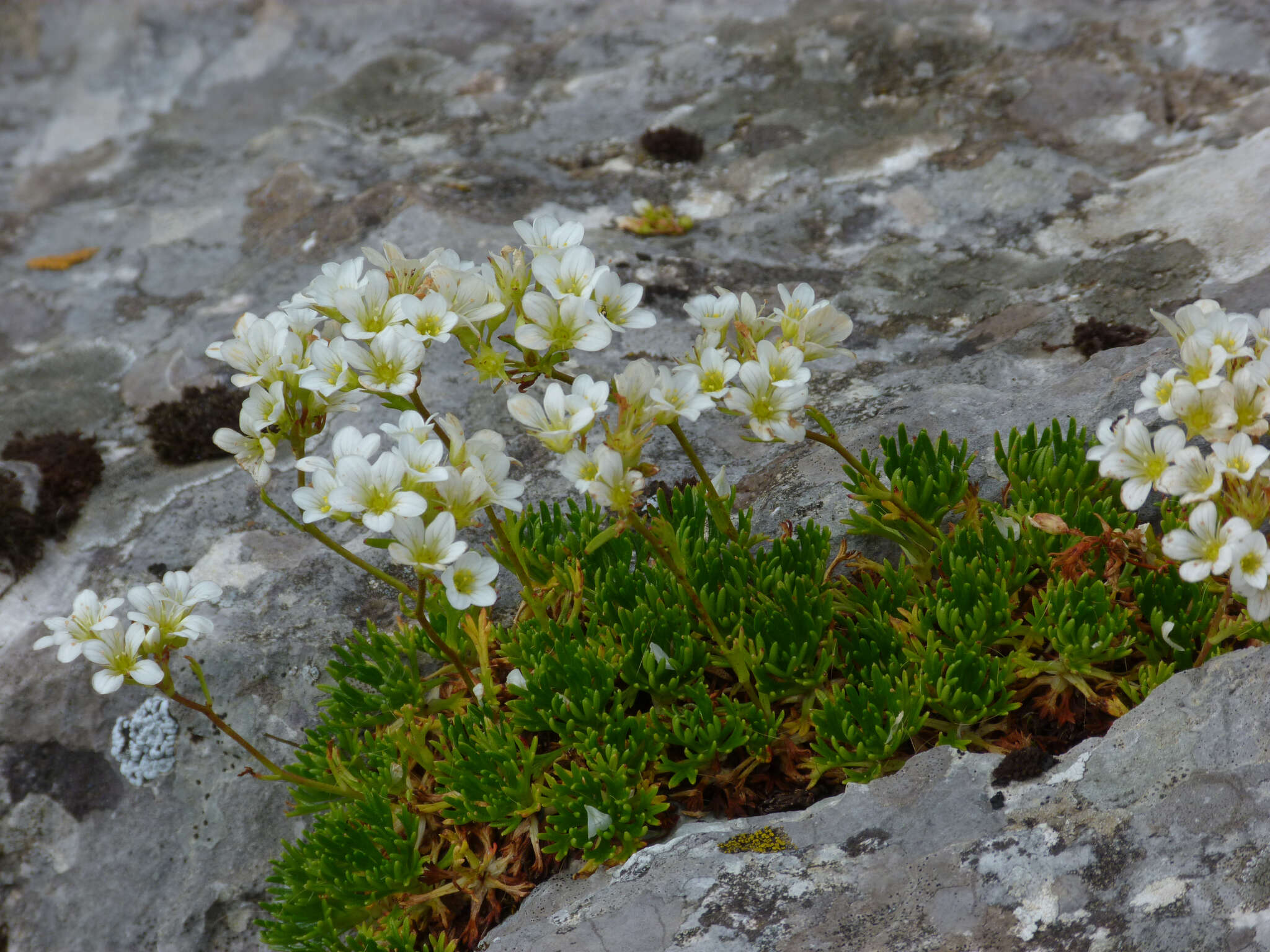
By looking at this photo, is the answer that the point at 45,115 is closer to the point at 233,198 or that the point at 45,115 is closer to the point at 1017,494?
the point at 233,198

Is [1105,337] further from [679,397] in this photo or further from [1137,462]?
[679,397]

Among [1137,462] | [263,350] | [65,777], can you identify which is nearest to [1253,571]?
[1137,462]

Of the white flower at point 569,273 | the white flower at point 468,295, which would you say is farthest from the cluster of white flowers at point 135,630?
the white flower at point 569,273

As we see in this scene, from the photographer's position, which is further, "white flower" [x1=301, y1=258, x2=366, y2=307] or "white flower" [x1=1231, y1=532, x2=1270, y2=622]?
"white flower" [x1=301, y1=258, x2=366, y2=307]

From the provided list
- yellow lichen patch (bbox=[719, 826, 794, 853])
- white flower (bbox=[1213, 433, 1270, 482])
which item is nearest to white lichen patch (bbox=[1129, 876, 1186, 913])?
yellow lichen patch (bbox=[719, 826, 794, 853])

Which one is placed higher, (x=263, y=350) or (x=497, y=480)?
(x=263, y=350)

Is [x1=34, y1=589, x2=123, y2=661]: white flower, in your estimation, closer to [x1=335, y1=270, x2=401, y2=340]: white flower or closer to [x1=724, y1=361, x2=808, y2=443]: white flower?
[x1=335, y1=270, x2=401, y2=340]: white flower
